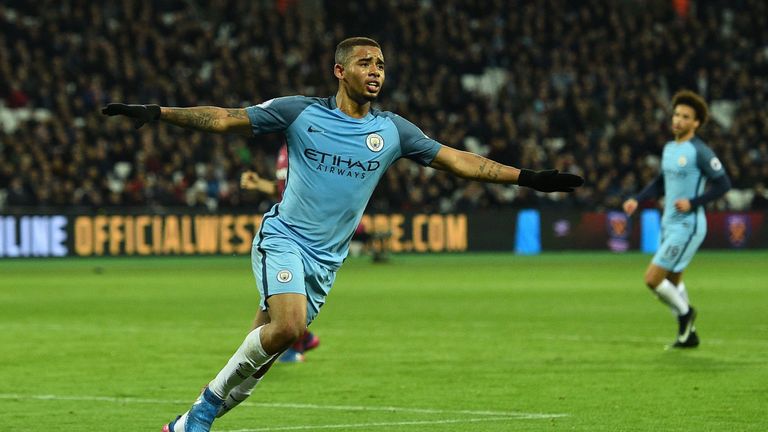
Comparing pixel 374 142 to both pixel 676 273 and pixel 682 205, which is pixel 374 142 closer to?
pixel 682 205

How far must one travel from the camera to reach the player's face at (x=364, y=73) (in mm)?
8016

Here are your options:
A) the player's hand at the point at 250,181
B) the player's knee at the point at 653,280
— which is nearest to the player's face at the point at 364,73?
the player's hand at the point at 250,181

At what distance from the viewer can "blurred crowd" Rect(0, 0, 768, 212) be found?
34594mm

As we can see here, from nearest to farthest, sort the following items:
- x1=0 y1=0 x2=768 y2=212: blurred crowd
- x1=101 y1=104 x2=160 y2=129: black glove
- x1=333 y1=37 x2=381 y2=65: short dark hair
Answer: x1=101 y1=104 x2=160 y2=129: black glove, x1=333 y1=37 x2=381 y2=65: short dark hair, x1=0 y1=0 x2=768 y2=212: blurred crowd

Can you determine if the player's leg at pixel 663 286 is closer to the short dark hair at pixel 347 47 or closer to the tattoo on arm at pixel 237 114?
the short dark hair at pixel 347 47

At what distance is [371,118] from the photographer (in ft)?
26.8

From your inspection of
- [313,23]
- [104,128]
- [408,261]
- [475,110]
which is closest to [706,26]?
[475,110]

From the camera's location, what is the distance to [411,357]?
13.0 m

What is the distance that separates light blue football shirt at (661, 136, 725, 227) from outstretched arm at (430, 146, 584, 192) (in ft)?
21.3

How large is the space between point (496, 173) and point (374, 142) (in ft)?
2.43

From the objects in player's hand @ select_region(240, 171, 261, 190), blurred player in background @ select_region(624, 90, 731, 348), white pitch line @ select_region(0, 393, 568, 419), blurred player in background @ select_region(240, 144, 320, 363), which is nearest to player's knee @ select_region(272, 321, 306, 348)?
white pitch line @ select_region(0, 393, 568, 419)

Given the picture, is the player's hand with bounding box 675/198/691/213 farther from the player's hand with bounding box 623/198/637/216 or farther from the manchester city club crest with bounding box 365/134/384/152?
the manchester city club crest with bounding box 365/134/384/152

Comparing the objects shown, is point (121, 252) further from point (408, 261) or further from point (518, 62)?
point (518, 62)

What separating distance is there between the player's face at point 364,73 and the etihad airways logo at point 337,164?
391mm
